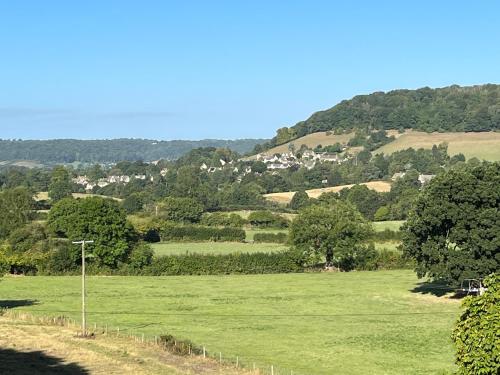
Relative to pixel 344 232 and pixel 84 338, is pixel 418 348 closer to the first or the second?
pixel 84 338

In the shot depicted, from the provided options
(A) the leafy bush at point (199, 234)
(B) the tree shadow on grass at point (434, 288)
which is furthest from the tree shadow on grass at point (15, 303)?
(A) the leafy bush at point (199, 234)

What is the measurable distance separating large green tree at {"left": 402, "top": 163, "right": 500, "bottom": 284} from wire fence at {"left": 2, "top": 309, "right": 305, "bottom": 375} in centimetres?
2886

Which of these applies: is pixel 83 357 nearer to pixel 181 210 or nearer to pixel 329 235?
pixel 329 235

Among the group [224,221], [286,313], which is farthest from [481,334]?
[224,221]

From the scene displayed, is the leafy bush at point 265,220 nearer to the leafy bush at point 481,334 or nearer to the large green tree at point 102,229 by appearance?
the large green tree at point 102,229

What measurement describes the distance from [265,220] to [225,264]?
57.4 m

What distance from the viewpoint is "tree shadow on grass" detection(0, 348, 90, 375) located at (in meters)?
41.6

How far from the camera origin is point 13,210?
129 meters

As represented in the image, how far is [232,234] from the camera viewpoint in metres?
137

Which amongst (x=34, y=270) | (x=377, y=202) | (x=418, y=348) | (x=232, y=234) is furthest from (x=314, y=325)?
(x=377, y=202)

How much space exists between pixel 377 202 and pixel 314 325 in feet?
391

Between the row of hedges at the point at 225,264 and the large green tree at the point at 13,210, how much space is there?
30823 mm

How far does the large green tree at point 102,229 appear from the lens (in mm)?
99463

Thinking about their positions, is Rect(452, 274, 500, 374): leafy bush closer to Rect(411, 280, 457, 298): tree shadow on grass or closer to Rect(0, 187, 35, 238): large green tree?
Rect(411, 280, 457, 298): tree shadow on grass
